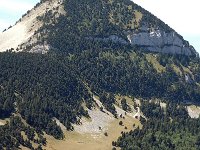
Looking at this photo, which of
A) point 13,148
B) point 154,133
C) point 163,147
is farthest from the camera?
point 154,133

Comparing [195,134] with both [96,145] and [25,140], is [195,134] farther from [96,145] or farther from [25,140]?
[25,140]

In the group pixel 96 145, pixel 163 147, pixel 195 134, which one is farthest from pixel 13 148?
pixel 195 134

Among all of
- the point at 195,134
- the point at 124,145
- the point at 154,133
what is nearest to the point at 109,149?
the point at 124,145

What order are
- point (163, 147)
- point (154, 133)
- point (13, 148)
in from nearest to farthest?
1. point (13, 148)
2. point (163, 147)
3. point (154, 133)

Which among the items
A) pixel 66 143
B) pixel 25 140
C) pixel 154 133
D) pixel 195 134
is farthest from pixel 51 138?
pixel 195 134

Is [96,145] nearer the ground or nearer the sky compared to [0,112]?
nearer the ground

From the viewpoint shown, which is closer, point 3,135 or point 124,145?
point 3,135

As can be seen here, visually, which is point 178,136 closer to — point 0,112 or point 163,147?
point 163,147

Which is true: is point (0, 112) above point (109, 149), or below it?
above
